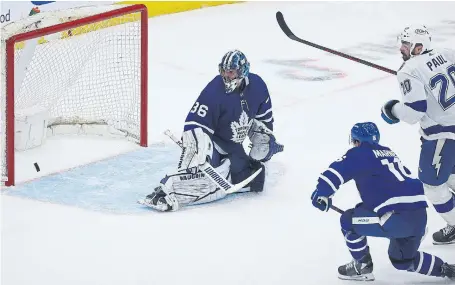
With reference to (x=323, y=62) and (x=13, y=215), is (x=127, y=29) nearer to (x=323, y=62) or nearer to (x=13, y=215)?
(x=13, y=215)

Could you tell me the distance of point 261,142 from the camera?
16.1 ft

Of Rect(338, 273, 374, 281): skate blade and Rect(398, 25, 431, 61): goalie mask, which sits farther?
Rect(398, 25, 431, 61): goalie mask

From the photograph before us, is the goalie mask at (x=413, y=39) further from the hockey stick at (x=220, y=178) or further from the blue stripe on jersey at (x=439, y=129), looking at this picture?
the hockey stick at (x=220, y=178)

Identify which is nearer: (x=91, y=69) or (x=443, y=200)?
(x=443, y=200)

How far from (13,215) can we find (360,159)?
1594 mm

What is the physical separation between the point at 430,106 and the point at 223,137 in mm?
1016

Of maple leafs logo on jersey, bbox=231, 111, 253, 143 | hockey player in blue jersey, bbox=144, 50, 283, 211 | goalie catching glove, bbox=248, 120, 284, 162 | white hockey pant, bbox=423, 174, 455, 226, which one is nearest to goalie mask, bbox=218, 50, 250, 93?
hockey player in blue jersey, bbox=144, 50, 283, 211

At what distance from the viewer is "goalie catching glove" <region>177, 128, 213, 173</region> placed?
4609 millimetres

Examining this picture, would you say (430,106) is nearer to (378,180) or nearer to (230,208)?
(378,180)

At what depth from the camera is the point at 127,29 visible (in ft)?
18.9

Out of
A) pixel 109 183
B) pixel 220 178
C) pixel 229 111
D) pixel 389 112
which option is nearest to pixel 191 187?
pixel 220 178

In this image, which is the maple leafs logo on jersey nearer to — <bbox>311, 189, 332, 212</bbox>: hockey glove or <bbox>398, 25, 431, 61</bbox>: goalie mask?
<bbox>398, 25, 431, 61</bbox>: goalie mask

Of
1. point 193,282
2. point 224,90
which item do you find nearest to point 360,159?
point 193,282

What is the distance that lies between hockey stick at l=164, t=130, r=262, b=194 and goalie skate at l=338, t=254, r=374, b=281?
0.94m
